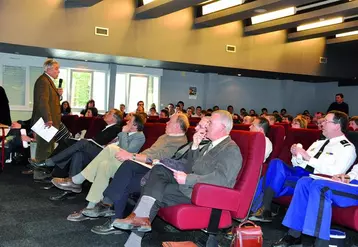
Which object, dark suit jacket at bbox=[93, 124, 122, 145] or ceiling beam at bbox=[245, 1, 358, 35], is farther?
ceiling beam at bbox=[245, 1, 358, 35]

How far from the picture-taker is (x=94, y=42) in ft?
31.9

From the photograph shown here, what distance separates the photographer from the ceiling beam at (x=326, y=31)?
1035 cm

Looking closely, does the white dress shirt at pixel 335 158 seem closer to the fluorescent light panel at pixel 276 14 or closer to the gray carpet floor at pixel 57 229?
the gray carpet floor at pixel 57 229

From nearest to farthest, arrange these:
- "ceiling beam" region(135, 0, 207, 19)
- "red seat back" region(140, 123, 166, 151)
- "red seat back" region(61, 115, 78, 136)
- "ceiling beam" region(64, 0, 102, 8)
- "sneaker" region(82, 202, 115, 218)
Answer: "sneaker" region(82, 202, 115, 218)
"red seat back" region(140, 123, 166, 151)
"red seat back" region(61, 115, 78, 136)
"ceiling beam" region(135, 0, 207, 19)
"ceiling beam" region(64, 0, 102, 8)

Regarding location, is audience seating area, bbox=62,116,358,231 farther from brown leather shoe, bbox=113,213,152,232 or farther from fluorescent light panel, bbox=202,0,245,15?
fluorescent light panel, bbox=202,0,245,15

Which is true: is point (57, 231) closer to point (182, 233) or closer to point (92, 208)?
point (92, 208)

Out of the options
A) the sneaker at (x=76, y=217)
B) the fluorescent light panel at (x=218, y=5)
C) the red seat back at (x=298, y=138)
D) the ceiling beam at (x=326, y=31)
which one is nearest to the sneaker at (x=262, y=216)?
the red seat back at (x=298, y=138)

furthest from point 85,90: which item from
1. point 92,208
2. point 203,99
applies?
point 92,208

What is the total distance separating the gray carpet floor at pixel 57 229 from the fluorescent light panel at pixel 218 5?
21.4 ft

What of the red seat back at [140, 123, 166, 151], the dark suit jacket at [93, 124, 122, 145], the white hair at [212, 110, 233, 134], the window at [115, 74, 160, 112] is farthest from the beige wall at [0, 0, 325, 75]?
the white hair at [212, 110, 233, 134]

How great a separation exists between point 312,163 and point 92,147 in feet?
7.42

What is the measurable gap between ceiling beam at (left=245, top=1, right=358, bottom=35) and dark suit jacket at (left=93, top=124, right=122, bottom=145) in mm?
6280

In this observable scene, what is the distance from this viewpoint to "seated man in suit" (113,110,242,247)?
266 cm

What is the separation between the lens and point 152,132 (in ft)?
13.8
